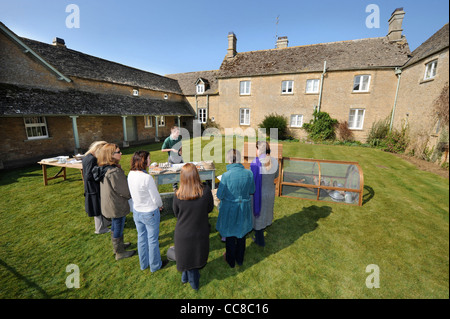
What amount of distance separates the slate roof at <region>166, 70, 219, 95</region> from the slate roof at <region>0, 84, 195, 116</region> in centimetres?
618

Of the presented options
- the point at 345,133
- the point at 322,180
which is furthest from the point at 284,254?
the point at 345,133

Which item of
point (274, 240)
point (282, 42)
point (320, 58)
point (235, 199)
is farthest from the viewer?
point (282, 42)

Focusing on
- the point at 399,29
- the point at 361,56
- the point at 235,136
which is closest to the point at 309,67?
the point at 361,56

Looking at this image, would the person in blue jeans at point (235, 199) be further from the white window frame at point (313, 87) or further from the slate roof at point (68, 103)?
the white window frame at point (313, 87)

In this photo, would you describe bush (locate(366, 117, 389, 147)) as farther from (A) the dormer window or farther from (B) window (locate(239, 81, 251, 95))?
(A) the dormer window

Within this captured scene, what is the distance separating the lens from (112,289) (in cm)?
330

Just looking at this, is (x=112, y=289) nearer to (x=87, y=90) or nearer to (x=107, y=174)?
(x=107, y=174)

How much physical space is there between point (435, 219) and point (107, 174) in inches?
177

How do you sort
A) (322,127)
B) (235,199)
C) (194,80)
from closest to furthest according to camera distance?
(235,199) → (322,127) → (194,80)

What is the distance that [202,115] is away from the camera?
25.2 metres

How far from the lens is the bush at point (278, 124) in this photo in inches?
757

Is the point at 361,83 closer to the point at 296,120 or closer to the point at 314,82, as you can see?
the point at 314,82

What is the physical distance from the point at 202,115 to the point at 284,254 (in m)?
22.8

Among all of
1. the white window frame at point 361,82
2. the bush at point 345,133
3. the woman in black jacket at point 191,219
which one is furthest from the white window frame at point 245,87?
the woman in black jacket at point 191,219
